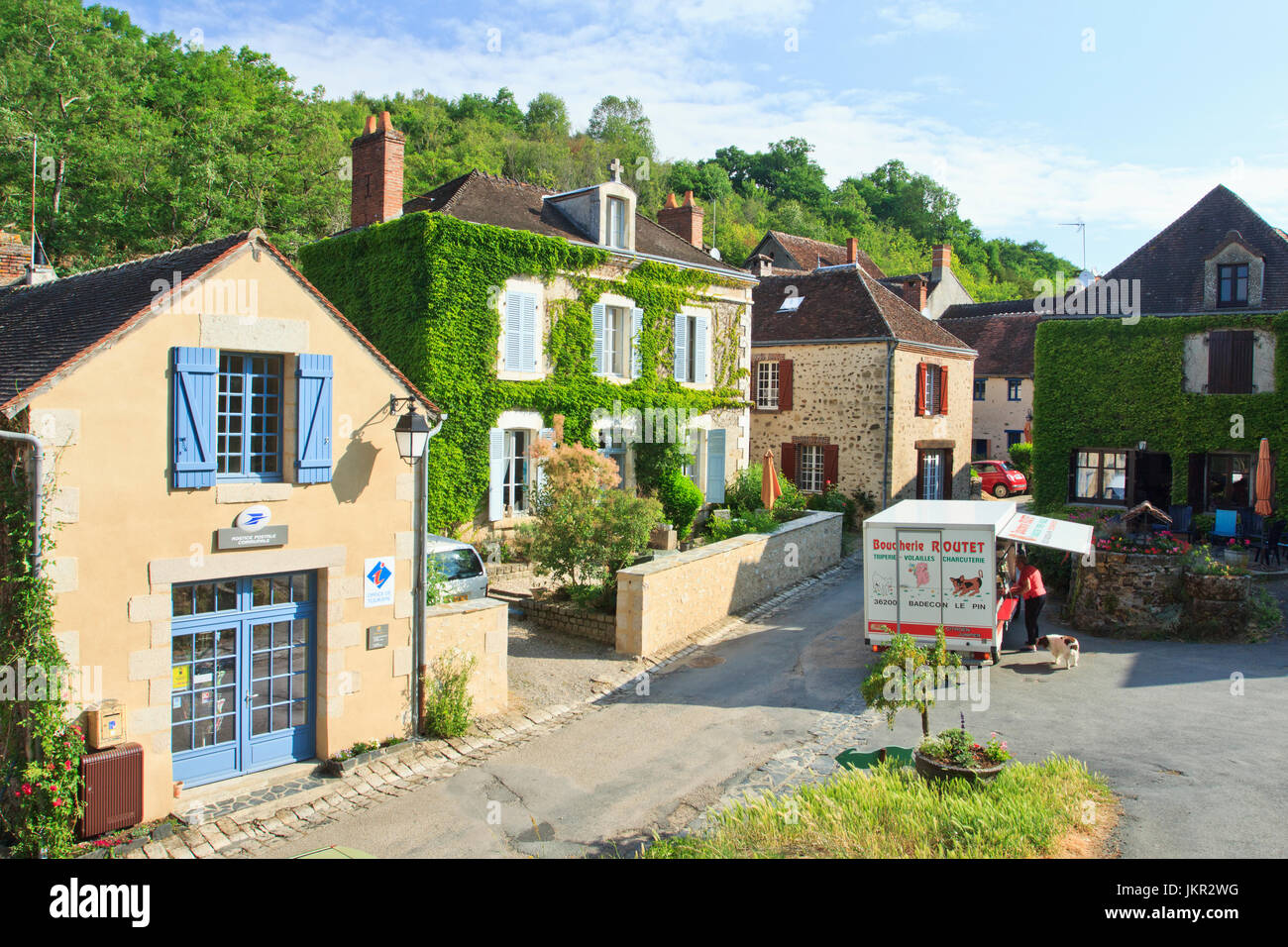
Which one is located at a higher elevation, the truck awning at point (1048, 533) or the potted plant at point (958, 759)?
the truck awning at point (1048, 533)

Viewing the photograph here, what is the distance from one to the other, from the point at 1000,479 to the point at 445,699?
27.8 metres

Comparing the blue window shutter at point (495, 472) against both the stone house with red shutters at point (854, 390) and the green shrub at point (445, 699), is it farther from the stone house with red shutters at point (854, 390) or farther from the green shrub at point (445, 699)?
the stone house with red shutters at point (854, 390)

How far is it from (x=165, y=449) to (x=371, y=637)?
3.07 m

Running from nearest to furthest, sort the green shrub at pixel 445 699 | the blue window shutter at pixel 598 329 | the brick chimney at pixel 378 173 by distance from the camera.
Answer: the green shrub at pixel 445 699 → the brick chimney at pixel 378 173 → the blue window shutter at pixel 598 329

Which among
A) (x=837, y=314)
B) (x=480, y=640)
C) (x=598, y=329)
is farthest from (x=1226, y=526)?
(x=480, y=640)

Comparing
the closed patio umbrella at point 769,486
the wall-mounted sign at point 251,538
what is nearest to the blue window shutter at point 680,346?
the closed patio umbrella at point 769,486

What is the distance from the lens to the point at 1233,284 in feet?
77.1

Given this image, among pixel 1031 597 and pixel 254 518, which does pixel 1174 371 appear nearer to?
pixel 1031 597

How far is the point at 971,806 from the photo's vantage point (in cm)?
759

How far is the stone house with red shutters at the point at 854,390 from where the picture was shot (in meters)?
27.3

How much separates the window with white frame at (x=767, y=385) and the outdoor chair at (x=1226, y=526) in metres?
12.4

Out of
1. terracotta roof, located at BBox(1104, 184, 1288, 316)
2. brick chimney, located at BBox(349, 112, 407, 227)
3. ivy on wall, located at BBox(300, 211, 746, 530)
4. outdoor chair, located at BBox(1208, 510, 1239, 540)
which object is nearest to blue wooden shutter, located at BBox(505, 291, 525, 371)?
ivy on wall, located at BBox(300, 211, 746, 530)
